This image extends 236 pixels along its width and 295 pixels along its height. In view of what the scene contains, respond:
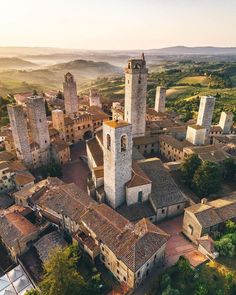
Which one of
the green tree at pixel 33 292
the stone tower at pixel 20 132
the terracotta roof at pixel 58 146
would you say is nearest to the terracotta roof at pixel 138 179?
the green tree at pixel 33 292

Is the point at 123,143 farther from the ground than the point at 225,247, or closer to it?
farther from the ground

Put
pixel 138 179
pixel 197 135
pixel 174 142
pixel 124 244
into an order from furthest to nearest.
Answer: pixel 174 142 < pixel 197 135 < pixel 138 179 < pixel 124 244

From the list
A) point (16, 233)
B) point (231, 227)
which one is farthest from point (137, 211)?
point (16, 233)

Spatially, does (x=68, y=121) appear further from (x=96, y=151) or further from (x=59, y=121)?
(x=96, y=151)

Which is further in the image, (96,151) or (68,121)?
(68,121)

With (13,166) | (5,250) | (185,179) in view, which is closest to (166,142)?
(185,179)

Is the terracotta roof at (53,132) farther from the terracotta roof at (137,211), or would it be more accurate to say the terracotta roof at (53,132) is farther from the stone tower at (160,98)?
the stone tower at (160,98)
